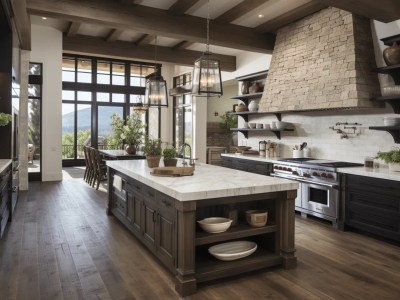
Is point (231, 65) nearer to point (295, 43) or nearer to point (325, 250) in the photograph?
point (295, 43)

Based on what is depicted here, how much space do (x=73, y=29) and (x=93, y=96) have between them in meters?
4.25

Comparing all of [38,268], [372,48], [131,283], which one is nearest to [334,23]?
[372,48]

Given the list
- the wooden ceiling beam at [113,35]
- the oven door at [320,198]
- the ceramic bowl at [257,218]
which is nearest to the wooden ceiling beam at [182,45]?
the wooden ceiling beam at [113,35]

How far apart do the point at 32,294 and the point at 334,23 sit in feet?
17.8

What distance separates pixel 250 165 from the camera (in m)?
6.88

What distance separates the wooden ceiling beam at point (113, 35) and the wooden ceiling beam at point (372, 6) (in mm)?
5471

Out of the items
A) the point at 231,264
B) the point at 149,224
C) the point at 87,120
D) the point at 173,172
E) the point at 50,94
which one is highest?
the point at 50,94

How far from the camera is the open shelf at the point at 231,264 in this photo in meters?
3.05

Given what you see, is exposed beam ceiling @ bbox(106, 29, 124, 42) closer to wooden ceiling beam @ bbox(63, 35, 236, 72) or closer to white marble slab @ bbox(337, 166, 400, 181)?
wooden ceiling beam @ bbox(63, 35, 236, 72)

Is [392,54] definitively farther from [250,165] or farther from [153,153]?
[153,153]


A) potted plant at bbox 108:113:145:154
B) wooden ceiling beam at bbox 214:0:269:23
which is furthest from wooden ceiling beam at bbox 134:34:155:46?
wooden ceiling beam at bbox 214:0:269:23

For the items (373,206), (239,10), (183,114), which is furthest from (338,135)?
(183,114)

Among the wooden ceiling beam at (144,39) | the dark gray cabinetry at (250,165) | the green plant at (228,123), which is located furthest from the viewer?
the green plant at (228,123)

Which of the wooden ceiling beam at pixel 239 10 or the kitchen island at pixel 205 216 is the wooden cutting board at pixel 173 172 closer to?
the kitchen island at pixel 205 216
